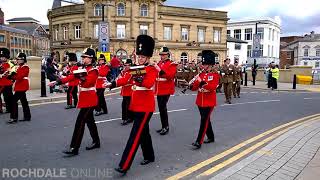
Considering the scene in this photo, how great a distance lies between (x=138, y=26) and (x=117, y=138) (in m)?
48.6

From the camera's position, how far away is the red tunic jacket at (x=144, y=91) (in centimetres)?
584

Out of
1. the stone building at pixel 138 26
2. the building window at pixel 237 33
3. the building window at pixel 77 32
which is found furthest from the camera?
the building window at pixel 237 33

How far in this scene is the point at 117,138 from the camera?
8.06 meters

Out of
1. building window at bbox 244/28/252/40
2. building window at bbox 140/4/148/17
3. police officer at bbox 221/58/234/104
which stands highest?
building window at bbox 140/4/148/17

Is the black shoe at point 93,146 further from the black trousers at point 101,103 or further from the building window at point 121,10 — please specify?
the building window at point 121,10

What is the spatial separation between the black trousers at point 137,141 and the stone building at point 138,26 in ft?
156

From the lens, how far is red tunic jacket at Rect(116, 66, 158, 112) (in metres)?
5.84

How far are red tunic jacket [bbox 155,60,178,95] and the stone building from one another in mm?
44579

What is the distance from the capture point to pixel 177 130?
9.16 m

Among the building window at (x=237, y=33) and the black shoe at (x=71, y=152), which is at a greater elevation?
the building window at (x=237, y=33)

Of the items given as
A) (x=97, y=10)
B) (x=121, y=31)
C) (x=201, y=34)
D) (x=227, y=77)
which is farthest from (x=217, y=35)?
(x=227, y=77)

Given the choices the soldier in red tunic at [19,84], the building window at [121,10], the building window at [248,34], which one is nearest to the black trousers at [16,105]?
the soldier in red tunic at [19,84]

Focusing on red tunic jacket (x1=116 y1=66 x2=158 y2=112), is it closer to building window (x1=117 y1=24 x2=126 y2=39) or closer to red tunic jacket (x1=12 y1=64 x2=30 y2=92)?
red tunic jacket (x1=12 y1=64 x2=30 y2=92)

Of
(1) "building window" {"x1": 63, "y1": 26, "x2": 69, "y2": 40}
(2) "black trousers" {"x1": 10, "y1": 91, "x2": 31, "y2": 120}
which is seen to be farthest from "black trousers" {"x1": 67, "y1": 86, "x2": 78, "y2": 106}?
(1) "building window" {"x1": 63, "y1": 26, "x2": 69, "y2": 40}
